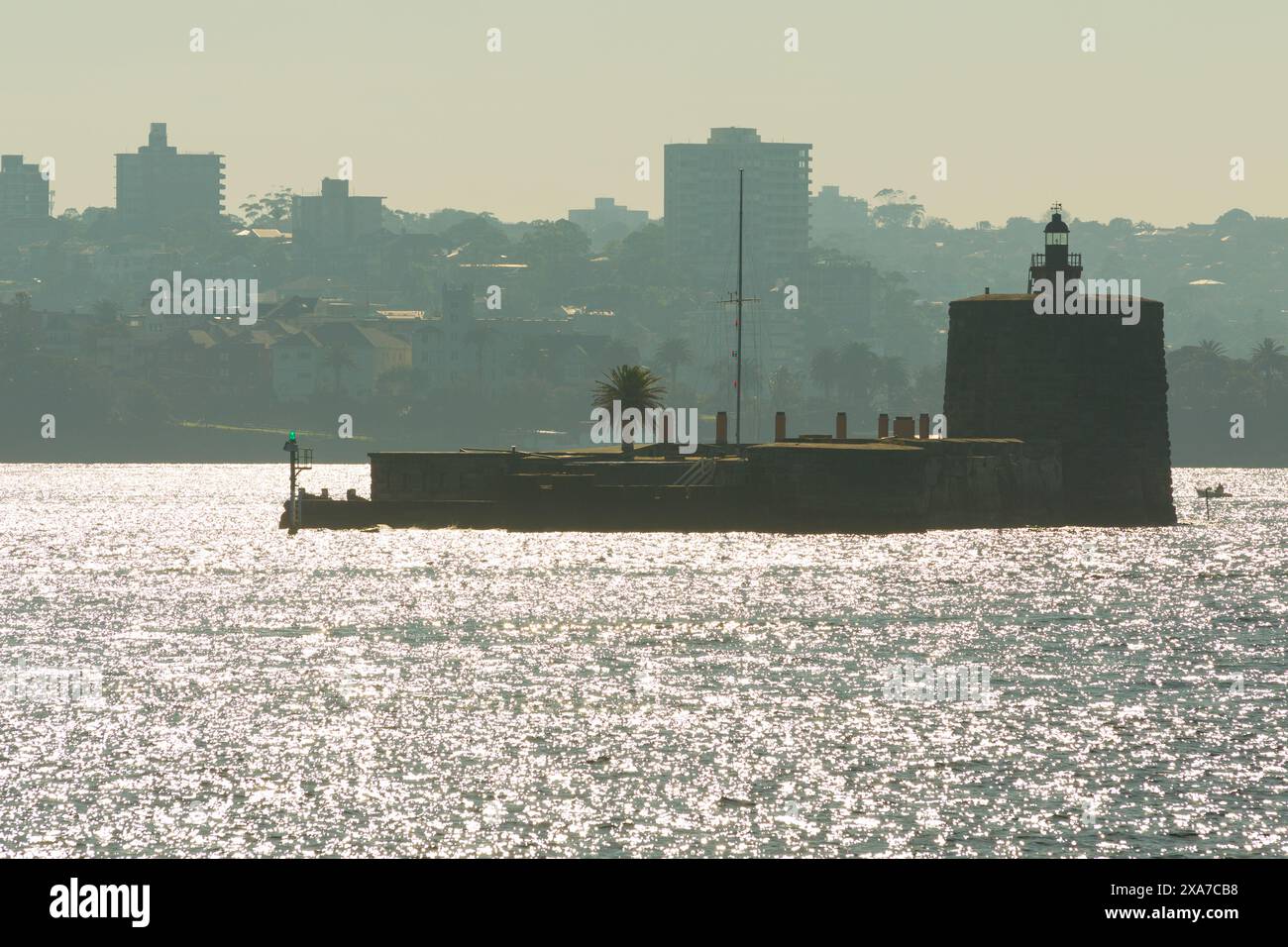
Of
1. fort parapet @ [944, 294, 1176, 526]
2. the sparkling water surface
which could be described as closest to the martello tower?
fort parapet @ [944, 294, 1176, 526]

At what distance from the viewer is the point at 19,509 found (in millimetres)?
135750

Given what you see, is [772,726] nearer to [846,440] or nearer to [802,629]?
[802,629]

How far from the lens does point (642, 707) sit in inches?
1458

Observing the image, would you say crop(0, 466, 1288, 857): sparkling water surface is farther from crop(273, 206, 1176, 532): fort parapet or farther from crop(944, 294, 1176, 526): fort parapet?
crop(944, 294, 1176, 526): fort parapet

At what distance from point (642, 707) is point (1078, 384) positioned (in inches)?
2212

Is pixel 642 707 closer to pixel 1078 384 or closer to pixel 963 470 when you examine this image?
pixel 963 470

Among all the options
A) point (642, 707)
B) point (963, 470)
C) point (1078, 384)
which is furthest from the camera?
point (1078, 384)

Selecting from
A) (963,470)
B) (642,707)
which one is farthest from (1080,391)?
(642,707)

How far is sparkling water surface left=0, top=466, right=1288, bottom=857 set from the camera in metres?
25.0

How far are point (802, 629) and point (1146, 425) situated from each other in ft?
137

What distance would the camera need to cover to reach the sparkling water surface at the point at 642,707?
82.2ft

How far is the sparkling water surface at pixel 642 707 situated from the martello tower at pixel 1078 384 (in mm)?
10586
